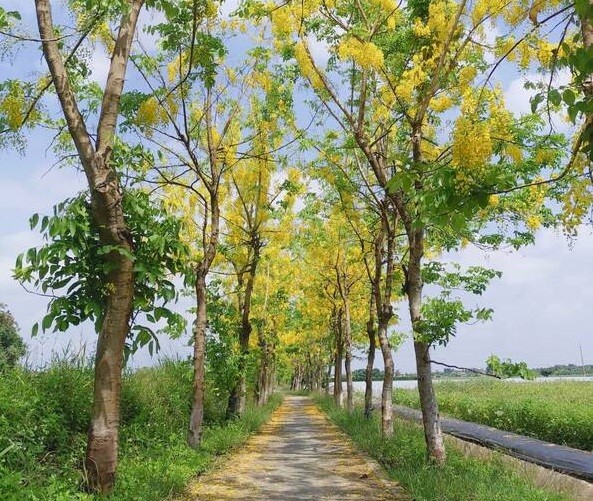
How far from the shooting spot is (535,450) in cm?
1295

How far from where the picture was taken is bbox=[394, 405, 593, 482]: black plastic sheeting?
35.2 feet

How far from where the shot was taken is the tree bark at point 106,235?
17.2ft

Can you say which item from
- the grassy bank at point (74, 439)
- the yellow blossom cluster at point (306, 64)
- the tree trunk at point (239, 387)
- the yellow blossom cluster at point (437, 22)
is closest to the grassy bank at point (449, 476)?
the grassy bank at point (74, 439)

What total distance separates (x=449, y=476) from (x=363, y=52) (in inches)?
225

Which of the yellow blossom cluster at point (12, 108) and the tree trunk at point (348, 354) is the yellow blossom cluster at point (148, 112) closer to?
the yellow blossom cluster at point (12, 108)

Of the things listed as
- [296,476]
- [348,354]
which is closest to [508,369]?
[296,476]

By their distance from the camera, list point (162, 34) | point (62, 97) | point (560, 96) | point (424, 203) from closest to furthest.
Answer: point (560, 96), point (424, 203), point (62, 97), point (162, 34)

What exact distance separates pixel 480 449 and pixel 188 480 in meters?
5.29

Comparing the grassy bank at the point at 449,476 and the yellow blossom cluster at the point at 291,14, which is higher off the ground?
the yellow blossom cluster at the point at 291,14

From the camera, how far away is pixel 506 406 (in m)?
19.5

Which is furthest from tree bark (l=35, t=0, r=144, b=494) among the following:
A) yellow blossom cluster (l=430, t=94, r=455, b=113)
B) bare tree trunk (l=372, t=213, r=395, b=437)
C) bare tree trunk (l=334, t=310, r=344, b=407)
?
bare tree trunk (l=334, t=310, r=344, b=407)

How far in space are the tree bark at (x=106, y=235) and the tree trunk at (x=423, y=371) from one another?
157 inches

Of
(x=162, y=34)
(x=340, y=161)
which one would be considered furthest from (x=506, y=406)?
(x=162, y=34)

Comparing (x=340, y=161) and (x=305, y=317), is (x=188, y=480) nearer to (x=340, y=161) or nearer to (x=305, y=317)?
(x=340, y=161)
